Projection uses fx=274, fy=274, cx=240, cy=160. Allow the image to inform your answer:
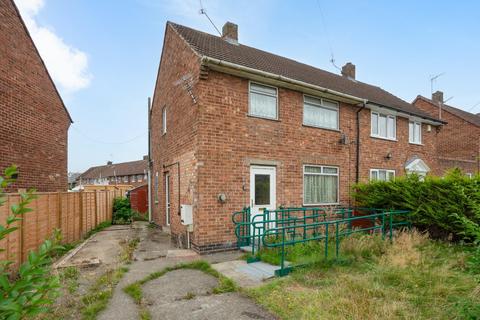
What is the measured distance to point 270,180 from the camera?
27.8 feet

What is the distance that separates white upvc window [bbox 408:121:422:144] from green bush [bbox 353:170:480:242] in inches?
211

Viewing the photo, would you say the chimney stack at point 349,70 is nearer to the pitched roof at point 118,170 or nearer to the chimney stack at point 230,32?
the chimney stack at point 230,32

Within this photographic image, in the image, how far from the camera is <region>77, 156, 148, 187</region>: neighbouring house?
144 ft

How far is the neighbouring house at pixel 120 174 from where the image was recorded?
144 ft

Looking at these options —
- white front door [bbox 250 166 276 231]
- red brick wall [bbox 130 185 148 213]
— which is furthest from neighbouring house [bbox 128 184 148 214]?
white front door [bbox 250 166 276 231]

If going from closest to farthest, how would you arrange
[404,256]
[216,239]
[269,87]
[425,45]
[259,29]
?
1. [404,256]
2. [216,239]
3. [269,87]
4. [259,29]
5. [425,45]

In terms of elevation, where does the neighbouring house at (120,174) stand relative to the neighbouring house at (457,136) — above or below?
below

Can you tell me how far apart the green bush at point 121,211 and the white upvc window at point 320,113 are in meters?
10.2

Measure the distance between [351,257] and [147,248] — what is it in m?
5.61

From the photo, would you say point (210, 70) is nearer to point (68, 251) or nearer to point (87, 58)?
point (68, 251)

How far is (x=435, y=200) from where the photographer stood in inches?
317

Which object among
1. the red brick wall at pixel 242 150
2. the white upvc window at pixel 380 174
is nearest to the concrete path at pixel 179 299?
the red brick wall at pixel 242 150

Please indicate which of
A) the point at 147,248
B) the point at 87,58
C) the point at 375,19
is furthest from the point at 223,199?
the point at 87,58

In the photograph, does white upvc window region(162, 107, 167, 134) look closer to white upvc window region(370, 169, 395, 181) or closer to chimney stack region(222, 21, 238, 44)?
chimney stack region(222, 21, 238, 44)
